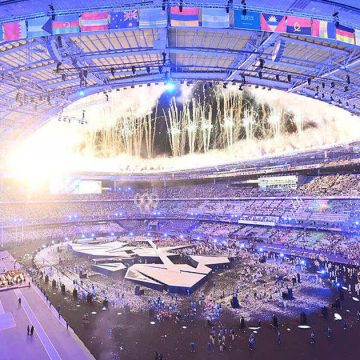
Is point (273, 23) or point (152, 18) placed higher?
point (152, 18)

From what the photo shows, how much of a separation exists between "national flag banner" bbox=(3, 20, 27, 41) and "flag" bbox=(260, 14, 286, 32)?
9737 mm

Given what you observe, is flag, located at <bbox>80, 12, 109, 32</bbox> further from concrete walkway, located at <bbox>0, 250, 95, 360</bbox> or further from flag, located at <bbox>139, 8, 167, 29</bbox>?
concrete walkway, located at <bbox>0, 250, 95, 360</bbox>

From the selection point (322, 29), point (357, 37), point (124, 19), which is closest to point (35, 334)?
point (124, 19)

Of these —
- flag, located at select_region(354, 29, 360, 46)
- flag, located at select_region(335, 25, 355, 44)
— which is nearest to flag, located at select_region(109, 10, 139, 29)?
flag, located at select_region(335, 25, 355, 44)

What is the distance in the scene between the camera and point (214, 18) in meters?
13.1

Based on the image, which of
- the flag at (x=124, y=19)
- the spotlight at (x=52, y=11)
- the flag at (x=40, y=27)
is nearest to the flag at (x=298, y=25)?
the flag at (x=124, y=19)

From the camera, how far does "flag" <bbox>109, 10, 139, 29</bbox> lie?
13.4m

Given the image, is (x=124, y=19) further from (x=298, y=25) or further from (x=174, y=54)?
(x=298, y=25)

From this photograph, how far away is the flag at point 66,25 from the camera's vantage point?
13.5 m

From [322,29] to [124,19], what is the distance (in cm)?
815

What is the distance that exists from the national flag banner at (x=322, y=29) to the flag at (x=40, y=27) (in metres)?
10.9

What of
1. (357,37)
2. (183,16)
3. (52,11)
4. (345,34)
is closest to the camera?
(183,16)

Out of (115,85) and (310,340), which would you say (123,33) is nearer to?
(115,85)

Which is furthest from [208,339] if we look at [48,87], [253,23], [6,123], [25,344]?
[6,123]
